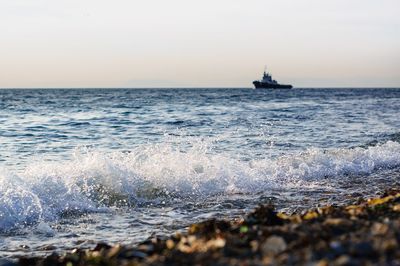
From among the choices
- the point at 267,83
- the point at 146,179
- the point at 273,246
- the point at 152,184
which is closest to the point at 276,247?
the point at 273,246

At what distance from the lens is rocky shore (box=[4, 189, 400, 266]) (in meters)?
3.86

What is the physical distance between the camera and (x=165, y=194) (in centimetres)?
1119

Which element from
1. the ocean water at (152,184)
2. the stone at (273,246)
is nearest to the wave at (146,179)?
the ocean water at (152,184)

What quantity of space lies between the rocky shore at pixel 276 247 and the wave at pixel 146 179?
4.30m

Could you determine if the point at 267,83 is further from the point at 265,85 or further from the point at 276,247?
the point at 276,247

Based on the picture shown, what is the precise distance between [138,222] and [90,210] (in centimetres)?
147

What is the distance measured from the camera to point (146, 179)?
1203 cm

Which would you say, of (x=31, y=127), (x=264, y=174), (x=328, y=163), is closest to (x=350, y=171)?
(x=328, y=163)

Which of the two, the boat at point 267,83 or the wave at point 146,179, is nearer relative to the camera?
the wave at point 146,179

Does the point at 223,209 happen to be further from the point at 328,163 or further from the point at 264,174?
the point at 328,163

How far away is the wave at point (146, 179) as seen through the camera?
9.94 m

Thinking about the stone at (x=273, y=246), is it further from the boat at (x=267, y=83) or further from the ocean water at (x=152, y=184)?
the boat at (x=267, y=83)

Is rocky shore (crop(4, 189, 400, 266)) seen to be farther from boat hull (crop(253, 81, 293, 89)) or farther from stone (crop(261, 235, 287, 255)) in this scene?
boat hull (crop(253, 81, 293, 89))

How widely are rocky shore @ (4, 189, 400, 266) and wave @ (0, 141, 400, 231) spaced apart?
4305 millimetres
